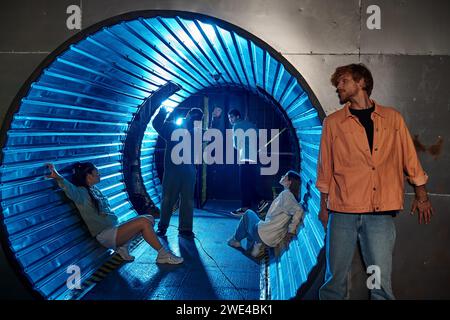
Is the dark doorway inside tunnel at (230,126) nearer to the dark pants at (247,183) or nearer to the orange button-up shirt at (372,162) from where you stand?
the dark pants at (247,183)

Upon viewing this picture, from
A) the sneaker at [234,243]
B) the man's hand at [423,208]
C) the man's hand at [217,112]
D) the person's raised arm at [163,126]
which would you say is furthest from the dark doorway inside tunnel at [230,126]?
the man's hand at [423,208]

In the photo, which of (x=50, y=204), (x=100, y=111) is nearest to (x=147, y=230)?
(x=50, y=204)

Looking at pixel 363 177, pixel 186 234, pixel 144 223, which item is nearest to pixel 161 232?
pixel 186 234

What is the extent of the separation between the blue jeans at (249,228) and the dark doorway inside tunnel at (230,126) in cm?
427

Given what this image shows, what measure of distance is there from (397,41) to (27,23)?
3.42 metres

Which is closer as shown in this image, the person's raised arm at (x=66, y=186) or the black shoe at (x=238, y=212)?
the person's raised arm at (x=66, y=186)

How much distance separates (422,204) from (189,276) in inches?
113

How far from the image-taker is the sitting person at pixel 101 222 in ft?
16.6

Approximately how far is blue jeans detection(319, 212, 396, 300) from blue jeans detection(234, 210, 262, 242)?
236 cm

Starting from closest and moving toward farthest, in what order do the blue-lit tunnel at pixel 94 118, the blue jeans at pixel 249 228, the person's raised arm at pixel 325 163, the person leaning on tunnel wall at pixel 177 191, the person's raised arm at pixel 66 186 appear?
the person's raised arm at pixel 325 163 < the blue-lit tunnel at pixel 94 118 < the person's raised arm at pixel 66 186 < the blue jeans at pixel 249 228 < the person leaning on tunnel wall at pixel 177 191

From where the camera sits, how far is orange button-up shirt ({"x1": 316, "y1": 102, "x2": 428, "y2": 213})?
2920 mm

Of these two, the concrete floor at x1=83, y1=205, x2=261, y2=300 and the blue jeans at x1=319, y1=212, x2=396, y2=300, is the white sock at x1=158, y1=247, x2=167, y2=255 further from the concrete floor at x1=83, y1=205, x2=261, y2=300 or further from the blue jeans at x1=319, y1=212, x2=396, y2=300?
the blue jeans at x1=319, y1=212, x2=396, y2=300

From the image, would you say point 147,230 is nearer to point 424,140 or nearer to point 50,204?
point 50,204

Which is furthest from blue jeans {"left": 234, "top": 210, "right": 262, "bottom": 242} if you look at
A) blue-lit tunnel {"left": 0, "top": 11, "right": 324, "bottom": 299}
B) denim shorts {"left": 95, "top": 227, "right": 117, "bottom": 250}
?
denim shorts {"left": 95, "top": 227, "right": 117, "bottom": 250}
